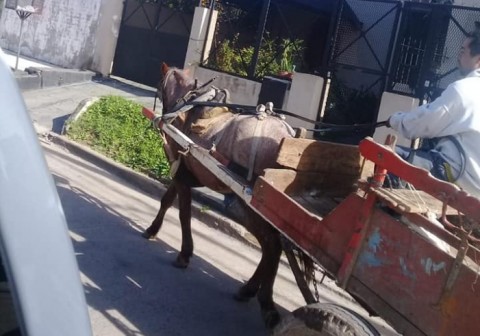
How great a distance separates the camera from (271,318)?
4.40 meters

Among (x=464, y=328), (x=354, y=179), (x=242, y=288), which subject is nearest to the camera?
(x=464, y=328)

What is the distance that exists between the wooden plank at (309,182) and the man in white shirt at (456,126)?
53 cm

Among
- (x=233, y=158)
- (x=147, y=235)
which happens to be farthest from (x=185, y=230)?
(x=233, y=158)

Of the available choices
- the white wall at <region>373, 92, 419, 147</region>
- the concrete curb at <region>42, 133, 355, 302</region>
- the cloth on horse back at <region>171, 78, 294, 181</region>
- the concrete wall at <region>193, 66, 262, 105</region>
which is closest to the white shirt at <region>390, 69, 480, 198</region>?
the cloth on horse back at <region>171, 78, 294, 181</region>

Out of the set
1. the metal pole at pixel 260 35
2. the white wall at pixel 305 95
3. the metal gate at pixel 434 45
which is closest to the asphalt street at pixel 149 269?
the white wall at pixel 305 95

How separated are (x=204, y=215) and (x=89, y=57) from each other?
9934mm

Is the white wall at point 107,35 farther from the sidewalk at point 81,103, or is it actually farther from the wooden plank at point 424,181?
the wooden plank at point 424,181

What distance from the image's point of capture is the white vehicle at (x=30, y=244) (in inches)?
45.1

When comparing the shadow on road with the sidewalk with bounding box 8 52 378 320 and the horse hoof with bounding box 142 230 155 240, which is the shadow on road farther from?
the sidewalk with bounding box 8 52 378 320

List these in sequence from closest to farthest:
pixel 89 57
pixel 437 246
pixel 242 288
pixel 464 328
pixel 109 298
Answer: pixel 464 328 → pixel 437 246 → pixel 109 298 → pixel 242 288 → pixel 89 57

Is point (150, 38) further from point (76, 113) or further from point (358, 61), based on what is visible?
point (358, 61)

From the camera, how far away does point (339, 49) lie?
1124 cm

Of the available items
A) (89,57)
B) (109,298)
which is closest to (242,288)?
(109,298)

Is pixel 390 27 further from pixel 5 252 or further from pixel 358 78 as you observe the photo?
pixel 5 252
